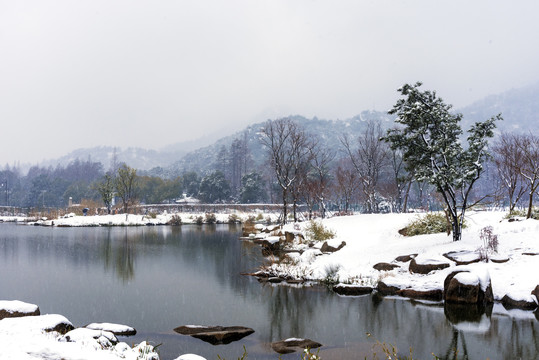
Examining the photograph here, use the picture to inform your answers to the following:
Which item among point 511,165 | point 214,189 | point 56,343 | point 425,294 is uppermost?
point 214,189

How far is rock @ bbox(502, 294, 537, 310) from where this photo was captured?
37.7ft

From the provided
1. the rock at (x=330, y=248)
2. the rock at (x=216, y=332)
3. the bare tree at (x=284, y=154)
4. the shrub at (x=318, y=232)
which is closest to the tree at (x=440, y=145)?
the rock at (x=330, y=248)

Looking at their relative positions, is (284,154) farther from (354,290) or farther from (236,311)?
(236,311)

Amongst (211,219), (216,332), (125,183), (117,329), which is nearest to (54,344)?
(117,329)

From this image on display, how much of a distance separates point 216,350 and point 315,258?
37.7 feet

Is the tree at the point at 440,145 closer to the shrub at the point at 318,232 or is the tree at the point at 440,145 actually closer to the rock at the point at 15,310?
the shrub at the point at 318,232

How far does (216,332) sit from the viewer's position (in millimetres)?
9516

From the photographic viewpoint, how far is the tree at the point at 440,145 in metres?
16.8

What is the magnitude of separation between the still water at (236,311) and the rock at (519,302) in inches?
36.4

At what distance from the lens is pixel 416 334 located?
9.73m

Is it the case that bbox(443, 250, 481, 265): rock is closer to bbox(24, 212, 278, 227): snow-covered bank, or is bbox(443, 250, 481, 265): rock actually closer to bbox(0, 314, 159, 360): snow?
bbox(0, 314, 159, 360): snow

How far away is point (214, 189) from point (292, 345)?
7133cm

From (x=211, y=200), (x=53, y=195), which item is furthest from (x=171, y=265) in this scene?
(x=53, y=195)

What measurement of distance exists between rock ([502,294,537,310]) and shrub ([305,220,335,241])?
1443cm
